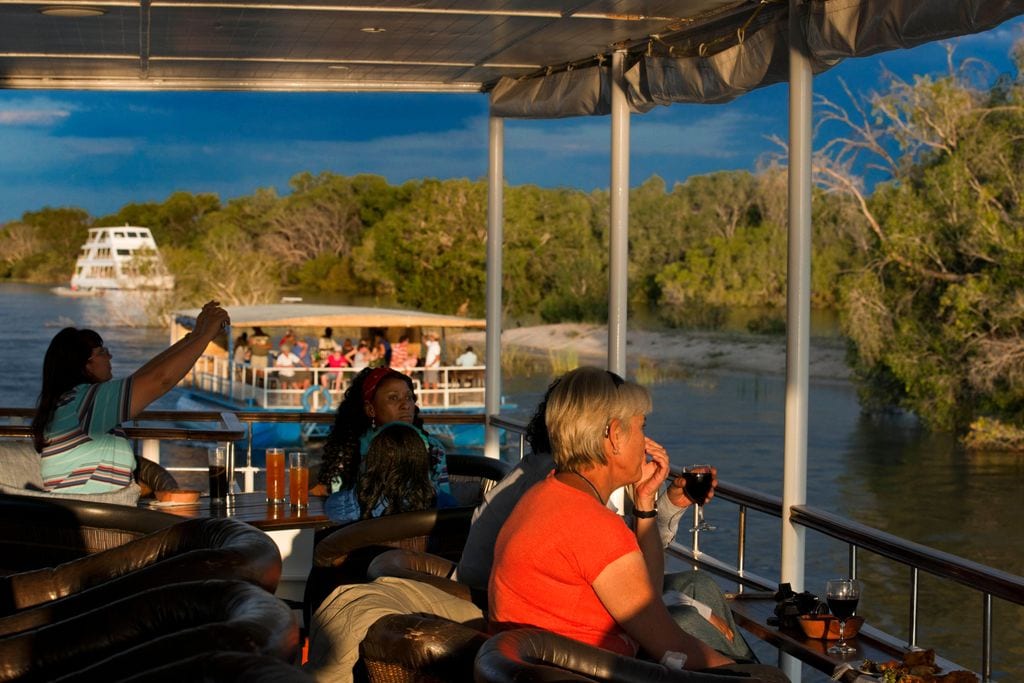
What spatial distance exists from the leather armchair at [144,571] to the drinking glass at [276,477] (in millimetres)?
1544

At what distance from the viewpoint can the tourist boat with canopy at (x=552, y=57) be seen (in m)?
3.75

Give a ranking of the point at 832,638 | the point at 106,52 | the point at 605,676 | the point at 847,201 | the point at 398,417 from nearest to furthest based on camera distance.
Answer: the point at 605,676 → the point at 832,638 → the point at 398,417 → the point at 106,52 → the point at 847,201

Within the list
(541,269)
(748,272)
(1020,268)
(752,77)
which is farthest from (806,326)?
(541,269)

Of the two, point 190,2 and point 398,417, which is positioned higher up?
point 190,2

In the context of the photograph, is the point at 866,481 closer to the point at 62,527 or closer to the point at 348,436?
the point at 348,436

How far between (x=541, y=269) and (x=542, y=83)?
42859mm

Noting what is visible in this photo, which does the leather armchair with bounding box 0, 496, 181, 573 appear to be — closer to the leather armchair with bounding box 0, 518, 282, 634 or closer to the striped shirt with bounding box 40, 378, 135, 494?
the striped shirt with bounding box 40, 378, 135, 494

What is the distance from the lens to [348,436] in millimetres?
4023

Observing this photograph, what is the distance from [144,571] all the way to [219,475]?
1847 millimetres

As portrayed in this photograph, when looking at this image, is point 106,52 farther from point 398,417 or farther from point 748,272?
point 748,272

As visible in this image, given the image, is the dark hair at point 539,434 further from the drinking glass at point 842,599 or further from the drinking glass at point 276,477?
the drinking glass at point 276,477

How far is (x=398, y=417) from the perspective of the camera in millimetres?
A: 3926

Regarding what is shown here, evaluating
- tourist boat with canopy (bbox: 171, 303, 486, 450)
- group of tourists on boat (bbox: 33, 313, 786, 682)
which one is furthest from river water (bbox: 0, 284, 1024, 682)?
group of tourists on boat (bbox: 33, 313, 786, 682)

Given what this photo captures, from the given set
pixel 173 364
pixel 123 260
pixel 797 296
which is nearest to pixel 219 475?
pixel 173 364
